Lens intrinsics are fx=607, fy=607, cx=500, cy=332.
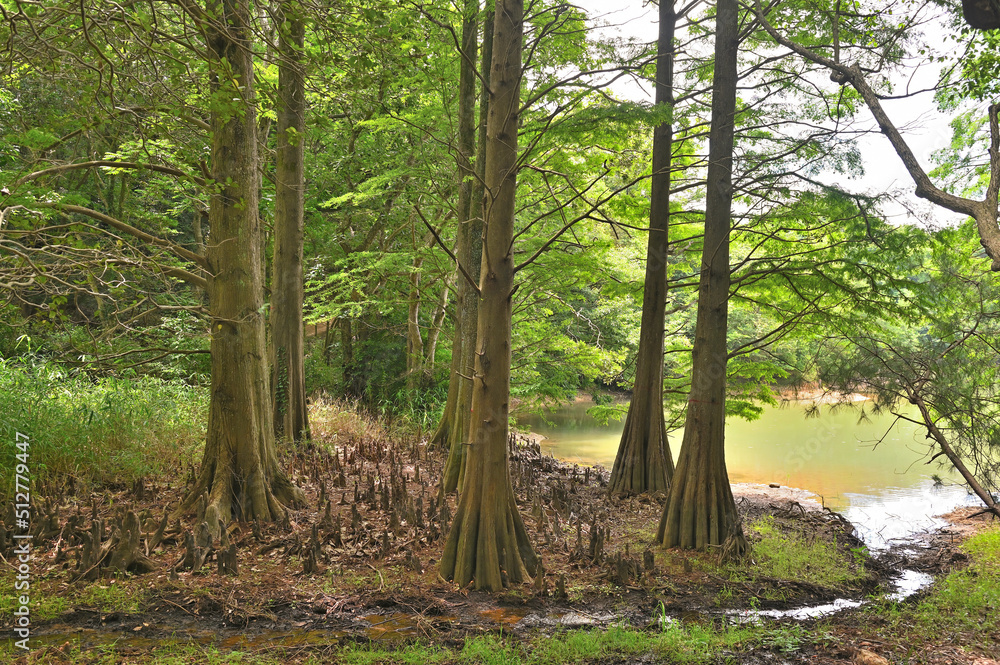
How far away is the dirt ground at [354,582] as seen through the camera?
435 centimetres

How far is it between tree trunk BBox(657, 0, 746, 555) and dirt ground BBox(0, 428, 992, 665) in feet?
1.23

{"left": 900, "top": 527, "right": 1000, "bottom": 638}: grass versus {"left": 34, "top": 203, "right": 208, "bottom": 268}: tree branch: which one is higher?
{"left": 34, "top": 203, "right": 208, "bottom": 268}: tree branch

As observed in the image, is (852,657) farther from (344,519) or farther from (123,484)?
(123,484)

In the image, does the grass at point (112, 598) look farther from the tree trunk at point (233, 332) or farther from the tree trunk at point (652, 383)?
the tree trunk at point (652, 383)

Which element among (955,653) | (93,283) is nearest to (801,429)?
(955,653)

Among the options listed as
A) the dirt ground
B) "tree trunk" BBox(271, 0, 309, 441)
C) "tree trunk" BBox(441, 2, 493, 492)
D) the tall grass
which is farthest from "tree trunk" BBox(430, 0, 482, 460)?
the tall grass

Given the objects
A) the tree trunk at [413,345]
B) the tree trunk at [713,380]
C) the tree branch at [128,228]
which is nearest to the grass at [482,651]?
the tree trunk at [713,380]

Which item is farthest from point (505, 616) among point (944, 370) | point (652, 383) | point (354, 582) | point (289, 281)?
point (944, 370)

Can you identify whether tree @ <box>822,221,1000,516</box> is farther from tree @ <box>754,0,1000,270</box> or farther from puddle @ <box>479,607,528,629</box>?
puddle @ <box>479,607,528,629</box>

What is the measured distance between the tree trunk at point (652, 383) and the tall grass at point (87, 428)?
6.13 metres

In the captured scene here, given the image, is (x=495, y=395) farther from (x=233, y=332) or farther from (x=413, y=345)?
(x=413, y=345)

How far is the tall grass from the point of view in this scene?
6.65 metres

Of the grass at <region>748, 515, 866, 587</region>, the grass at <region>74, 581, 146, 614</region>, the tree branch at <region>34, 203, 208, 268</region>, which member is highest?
the tree branch at <region>34, 203, 208, 268</region>

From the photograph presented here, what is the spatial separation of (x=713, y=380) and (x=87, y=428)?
735 centimetres
